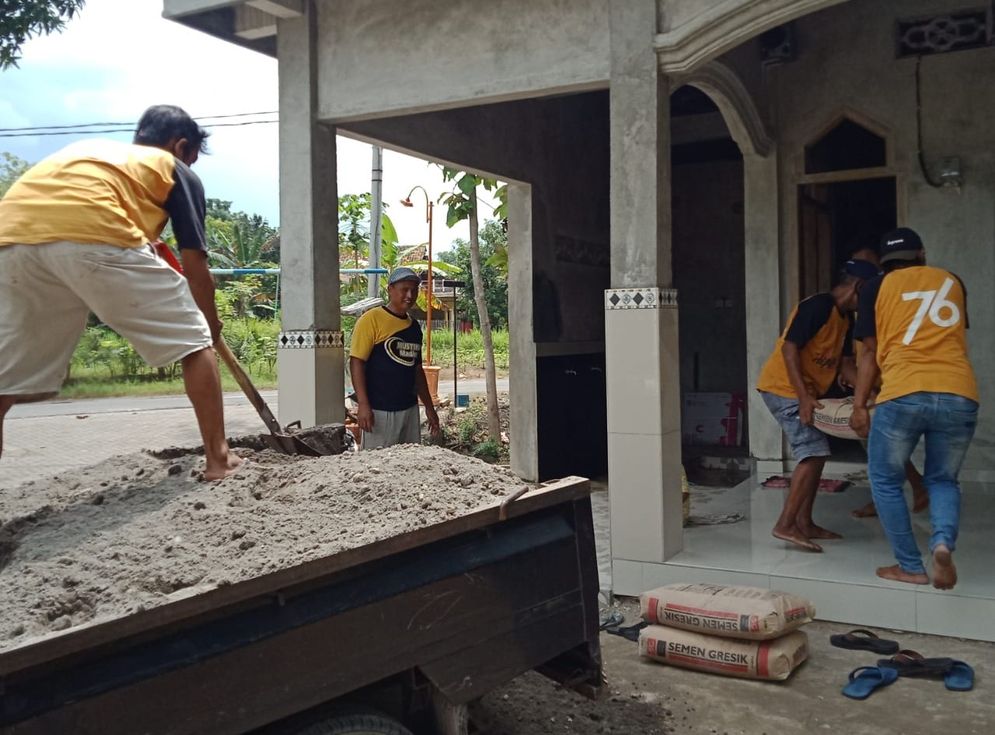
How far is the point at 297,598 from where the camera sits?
2572 mm

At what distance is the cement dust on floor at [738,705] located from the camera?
3.96 m

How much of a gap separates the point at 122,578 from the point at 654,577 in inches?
147

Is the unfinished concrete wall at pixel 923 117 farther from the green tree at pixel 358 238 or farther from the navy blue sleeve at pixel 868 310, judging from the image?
the green tree at pixel 358 238

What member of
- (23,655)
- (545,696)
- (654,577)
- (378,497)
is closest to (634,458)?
(654,577)

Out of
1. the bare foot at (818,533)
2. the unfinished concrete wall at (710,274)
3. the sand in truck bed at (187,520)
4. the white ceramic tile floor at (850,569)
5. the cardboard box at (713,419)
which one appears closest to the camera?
the sand in truck bed at (187,520)

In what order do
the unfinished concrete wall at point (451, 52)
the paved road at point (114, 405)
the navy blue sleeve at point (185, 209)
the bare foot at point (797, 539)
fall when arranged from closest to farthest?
the navy blue sleeve at point (185, 209) → the bare foot at point (797, 539) → the unfinished concrete wall at point (451, 52) → the paved road at point (114, 405)

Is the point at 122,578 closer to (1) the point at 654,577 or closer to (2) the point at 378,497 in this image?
(2) the point at 378,497

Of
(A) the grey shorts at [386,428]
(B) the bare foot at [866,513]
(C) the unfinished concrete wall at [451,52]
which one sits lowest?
(B) the bare foot at [866,513]

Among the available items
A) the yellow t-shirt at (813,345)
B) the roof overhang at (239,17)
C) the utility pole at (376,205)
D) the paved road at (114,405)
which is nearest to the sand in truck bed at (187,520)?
the yellow t-shirt at (813,345)

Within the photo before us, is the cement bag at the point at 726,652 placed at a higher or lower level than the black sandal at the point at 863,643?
higher

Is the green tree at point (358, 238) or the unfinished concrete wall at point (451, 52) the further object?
the green tree at point (358, 238)

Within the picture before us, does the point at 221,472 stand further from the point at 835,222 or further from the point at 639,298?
the point at 835,222

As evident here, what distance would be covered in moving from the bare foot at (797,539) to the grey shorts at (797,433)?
48 cm

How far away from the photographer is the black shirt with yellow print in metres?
6.69
